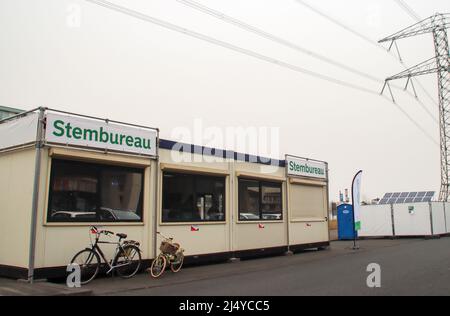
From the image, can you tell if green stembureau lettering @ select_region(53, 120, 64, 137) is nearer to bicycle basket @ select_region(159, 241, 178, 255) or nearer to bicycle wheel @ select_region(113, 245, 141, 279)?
bicycle wheel @ select_region(113, 245, 141, 279)

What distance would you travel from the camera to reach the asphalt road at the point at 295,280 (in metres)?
8.94

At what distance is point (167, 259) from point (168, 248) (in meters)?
0.30

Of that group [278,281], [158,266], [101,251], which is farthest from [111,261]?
[278,281]

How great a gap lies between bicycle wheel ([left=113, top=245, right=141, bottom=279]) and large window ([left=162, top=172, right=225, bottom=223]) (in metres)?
1.83

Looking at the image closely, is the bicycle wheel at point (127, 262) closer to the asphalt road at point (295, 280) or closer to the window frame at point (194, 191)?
the asphalt road at point (295, 280)

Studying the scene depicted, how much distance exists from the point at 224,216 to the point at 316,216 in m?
6.46

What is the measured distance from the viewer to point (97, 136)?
11938mm

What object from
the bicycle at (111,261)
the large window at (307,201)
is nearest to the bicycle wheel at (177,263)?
the bicycle at (111,261)

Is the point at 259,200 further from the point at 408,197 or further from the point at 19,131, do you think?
the point at 408,197

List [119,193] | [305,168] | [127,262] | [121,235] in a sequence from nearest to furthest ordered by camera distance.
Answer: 1. [121,235]
2. [127,262]
3. [119,193]
4. [305,168]

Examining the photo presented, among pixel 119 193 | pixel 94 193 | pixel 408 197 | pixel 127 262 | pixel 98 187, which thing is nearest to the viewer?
pixel 127 262

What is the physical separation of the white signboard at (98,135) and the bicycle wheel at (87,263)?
8.76ft

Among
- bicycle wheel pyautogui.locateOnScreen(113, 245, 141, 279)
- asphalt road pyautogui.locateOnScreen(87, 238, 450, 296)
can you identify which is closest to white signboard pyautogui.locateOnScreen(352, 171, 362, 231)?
asphalt road pyautogui.locateOnScreen(87, 238, 450, 296)
